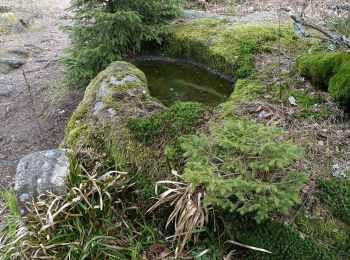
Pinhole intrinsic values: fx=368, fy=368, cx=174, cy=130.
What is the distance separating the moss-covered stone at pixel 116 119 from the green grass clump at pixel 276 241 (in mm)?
956

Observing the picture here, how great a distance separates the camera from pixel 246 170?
2.78 meters

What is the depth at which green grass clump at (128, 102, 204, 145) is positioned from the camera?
362 cm

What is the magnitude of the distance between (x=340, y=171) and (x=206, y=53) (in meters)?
3.30

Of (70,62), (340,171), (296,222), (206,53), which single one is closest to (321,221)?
(296,222)

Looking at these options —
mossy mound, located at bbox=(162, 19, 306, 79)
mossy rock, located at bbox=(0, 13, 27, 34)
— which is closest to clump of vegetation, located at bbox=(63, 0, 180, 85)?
mossy mound, located at bbox=(162, 19, 306, 79)

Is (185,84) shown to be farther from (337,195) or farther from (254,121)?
(337,195)

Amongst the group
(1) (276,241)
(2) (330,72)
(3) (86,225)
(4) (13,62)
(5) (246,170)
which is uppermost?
(2) (330,72)

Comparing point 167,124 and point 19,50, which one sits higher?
point 167,124

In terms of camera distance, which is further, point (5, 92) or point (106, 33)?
point (5, 92)

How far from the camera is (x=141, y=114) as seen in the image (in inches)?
155

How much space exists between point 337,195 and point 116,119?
7.33 feet

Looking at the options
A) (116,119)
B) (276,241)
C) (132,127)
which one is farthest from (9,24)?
(276,241)

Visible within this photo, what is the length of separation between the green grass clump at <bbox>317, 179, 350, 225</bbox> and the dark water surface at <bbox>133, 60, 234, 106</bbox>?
196cm

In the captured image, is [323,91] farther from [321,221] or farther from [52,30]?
[52,30]
